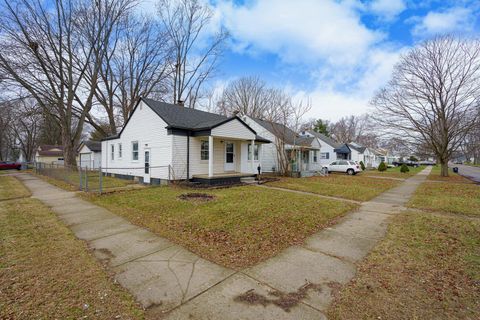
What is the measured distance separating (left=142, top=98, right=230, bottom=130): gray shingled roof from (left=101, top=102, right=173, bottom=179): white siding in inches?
13.4

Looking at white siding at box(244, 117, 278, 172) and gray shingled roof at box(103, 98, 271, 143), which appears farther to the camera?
white siding at box(244, 117, 278, 172)

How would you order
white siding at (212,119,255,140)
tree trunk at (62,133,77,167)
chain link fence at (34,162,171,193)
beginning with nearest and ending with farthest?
chain link fence at (34,162,171,193)
white siding at (212,119,255,140)
tree trunk at (62,133,77,167)

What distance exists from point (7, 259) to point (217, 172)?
1105cm

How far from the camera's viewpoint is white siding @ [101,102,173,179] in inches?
495

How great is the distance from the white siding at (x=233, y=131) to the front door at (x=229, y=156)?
1398 mm

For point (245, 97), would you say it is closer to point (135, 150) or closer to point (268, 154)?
point (268, 154)

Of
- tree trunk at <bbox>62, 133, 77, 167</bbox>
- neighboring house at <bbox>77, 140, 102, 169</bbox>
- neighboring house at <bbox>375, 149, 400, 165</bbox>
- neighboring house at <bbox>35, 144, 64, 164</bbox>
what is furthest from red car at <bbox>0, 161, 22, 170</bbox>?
neighboring house at <bbox>375, 149, 400, 165</bbox>

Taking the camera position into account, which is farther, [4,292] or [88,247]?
[88,247]

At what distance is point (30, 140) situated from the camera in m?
45.7

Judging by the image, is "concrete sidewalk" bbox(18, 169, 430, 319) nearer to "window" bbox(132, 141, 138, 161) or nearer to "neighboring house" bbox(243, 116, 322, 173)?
"window" bbox(132, 141, 138, 161)

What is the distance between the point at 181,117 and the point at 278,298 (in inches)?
508

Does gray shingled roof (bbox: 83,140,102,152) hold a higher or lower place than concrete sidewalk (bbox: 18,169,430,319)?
higher

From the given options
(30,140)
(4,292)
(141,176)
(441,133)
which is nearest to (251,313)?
(4,292)

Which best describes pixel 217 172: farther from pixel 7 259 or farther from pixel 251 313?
pixel 251 313
